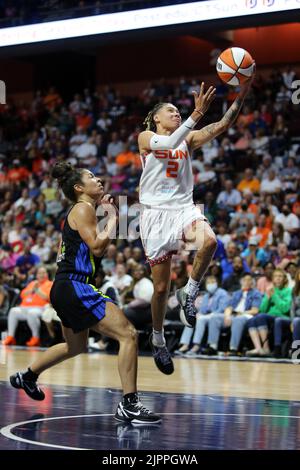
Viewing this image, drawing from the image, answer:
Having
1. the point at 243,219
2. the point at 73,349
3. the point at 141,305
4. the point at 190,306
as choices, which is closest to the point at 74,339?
the point at 73,349

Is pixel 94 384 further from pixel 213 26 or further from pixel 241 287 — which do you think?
pixel 213 26

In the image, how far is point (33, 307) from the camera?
14.0 meters

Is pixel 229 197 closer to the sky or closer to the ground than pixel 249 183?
closer to the ground

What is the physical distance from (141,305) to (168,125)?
6.25 meters

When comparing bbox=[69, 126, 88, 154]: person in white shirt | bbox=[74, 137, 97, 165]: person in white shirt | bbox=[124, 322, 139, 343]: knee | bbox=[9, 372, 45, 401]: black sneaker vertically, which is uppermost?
bbox=[69, 126, 88, 154]: person in white shirt

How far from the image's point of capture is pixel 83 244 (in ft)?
20.1

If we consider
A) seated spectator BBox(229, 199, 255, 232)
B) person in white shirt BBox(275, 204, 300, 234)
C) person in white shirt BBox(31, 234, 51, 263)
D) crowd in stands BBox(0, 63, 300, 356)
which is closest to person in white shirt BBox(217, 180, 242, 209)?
crowd in stands BBox(0, 63, 300, 356)

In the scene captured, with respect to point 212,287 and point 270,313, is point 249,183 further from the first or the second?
point 270,313

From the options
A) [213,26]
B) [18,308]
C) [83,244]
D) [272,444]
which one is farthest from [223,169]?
[272,444]

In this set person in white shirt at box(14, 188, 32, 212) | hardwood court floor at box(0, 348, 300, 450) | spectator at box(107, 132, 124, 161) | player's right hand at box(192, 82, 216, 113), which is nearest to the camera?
hardwood court floor at box(0, 348, 300, 450)

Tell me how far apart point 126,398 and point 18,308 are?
8405mm

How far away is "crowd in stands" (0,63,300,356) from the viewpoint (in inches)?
490

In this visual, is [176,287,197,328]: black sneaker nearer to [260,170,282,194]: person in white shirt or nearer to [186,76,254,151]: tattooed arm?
[186,76,254,151]: tattooed arm

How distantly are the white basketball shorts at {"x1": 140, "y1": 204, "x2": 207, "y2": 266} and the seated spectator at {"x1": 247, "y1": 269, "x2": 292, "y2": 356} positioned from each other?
17.1 ft
